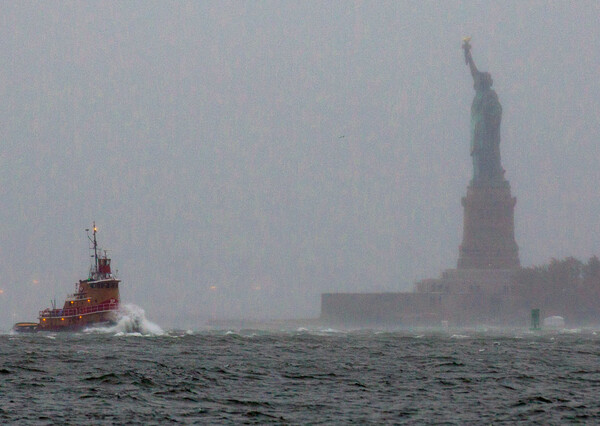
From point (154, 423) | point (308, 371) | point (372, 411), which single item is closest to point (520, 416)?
point (372, 411)

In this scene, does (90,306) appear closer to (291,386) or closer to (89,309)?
(89,309)

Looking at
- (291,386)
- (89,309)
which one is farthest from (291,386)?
(89,309)

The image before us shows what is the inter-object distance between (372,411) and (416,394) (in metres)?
5.33

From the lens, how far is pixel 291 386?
41719 mm

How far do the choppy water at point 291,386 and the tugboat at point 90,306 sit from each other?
3276 cm

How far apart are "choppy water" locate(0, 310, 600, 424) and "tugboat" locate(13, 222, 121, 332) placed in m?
32.8

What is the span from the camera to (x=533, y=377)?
151ft

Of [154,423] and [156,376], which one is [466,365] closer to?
[156,376]

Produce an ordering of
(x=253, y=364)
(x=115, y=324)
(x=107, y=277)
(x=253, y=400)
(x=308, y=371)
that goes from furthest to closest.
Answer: (x=107, y=277) < (x=115, y=324) < (x=253, y=364) < (x=308, y=371) < (x=253, y=400)

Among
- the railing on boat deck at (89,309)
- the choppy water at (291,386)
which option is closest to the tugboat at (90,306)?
the railing on boat deck at (89,309)

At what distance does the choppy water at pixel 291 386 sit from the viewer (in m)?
33.1

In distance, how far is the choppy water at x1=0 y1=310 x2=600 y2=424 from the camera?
33.1 metres

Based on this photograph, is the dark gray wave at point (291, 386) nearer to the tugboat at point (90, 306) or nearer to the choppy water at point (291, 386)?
the choppy water at point (291, 386)

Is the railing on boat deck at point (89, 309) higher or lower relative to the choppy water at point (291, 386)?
higher
